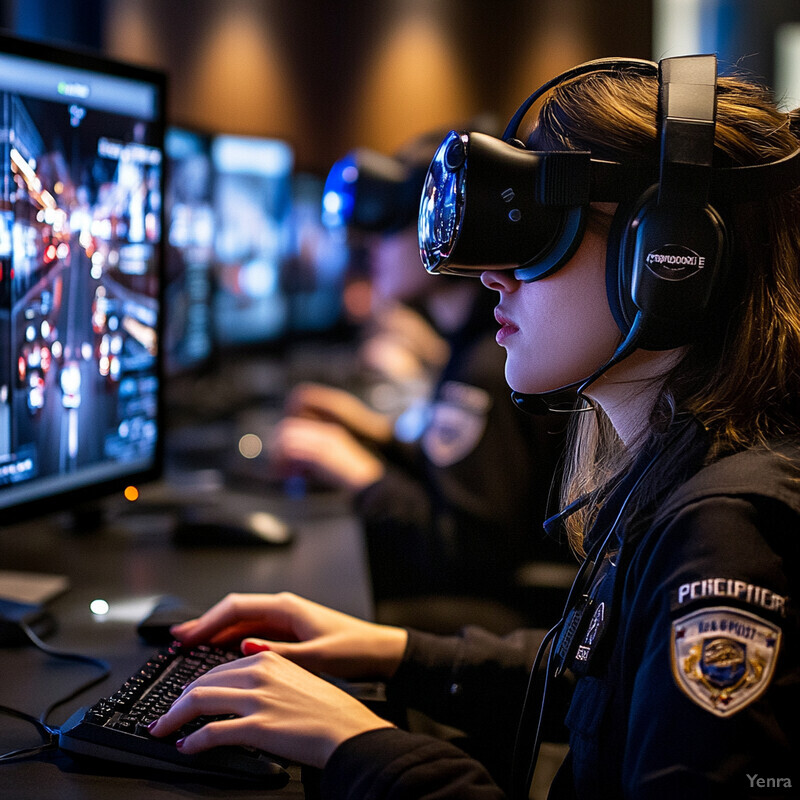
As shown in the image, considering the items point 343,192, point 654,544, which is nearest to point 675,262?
point 654,544

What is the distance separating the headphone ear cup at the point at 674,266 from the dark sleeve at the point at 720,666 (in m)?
0.16

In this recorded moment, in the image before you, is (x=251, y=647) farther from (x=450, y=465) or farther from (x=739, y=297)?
(x=450, y=465)

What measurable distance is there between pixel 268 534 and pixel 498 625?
18.6 inches

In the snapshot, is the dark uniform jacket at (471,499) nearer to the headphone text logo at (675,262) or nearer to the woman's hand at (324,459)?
the woman's hand at (324,459)

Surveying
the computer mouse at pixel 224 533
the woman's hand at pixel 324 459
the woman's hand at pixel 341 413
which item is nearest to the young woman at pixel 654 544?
Result: the computer mouse at pixel 224 533

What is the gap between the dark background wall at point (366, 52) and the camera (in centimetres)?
401

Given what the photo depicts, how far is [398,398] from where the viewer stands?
337 cm

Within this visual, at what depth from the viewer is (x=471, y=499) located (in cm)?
168

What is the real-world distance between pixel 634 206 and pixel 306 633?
537 millimetres

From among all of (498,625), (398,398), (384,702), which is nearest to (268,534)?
(498,625)

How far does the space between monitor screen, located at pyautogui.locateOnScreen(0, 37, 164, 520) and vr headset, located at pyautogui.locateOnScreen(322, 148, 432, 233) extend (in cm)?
76

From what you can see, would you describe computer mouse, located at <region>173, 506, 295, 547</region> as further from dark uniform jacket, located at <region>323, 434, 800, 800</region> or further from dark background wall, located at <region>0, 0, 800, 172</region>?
dark background wall, located at <region>0, 0, 800, 172</region>

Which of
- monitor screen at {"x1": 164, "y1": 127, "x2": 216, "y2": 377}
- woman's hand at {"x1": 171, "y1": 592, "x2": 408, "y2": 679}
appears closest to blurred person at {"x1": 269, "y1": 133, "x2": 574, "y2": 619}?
monitor screen at {"x1": 164, "y1": 127, "x2": 216, "y2": 377}

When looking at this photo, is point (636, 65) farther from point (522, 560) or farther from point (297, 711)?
point (522, 560)
